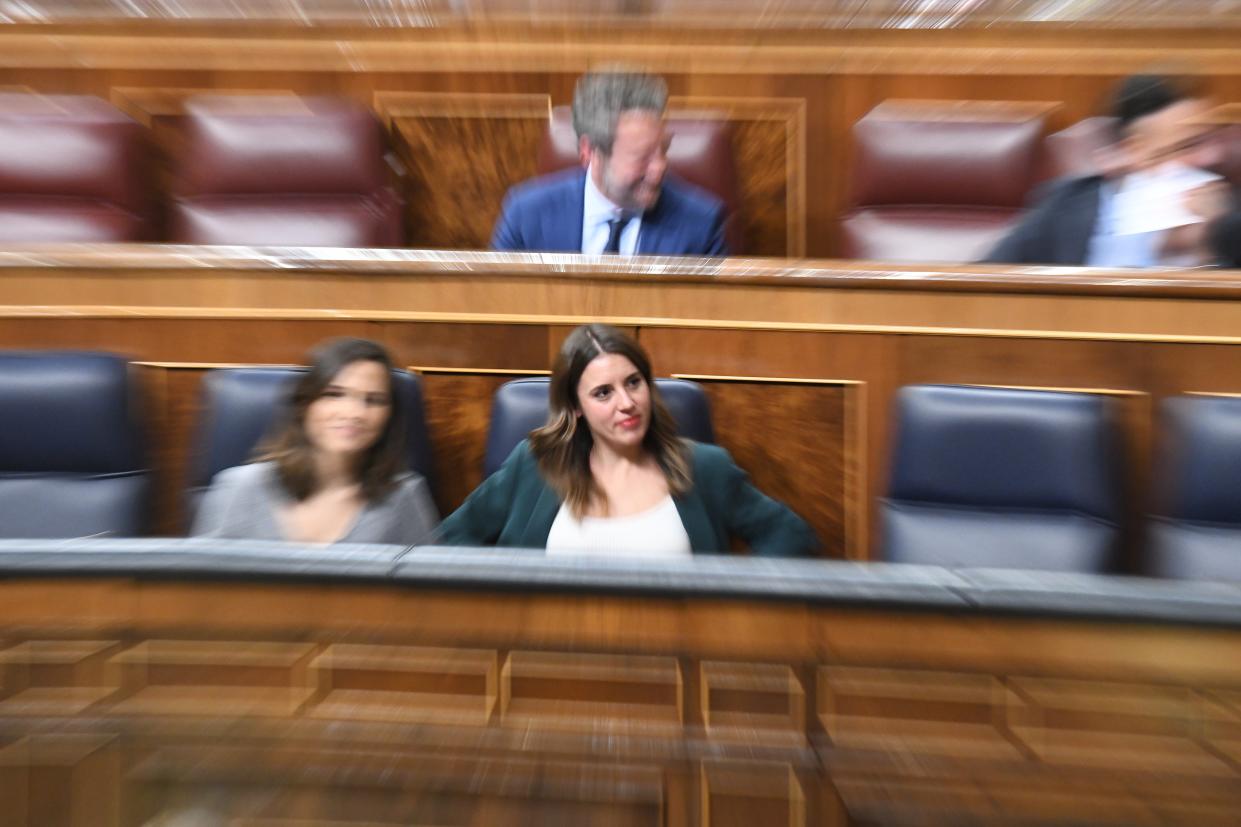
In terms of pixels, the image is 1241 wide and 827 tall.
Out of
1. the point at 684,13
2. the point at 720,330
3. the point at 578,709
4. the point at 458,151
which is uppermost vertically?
the point at 684,13

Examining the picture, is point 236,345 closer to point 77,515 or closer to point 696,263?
point 77,515

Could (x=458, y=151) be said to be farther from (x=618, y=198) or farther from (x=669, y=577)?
(x=669, y=577)

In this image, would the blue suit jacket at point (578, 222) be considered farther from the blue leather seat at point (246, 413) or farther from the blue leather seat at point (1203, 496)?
the blue leather seat at point (1203, 496)

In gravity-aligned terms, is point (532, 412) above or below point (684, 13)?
below

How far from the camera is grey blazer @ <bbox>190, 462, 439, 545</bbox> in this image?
1.48 ft

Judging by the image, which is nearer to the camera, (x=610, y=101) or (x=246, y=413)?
(x=246, y=413)

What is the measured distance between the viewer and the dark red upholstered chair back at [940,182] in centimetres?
83

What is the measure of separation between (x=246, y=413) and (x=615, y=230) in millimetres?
303

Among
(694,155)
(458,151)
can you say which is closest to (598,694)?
(694,155)

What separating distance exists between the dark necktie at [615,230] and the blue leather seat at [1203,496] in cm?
37

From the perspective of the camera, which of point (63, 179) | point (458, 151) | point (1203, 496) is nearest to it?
point (1203, 496)

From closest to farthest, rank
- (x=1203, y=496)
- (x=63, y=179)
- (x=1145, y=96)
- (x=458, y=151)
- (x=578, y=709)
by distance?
(x=578, y=709)
(x=1203, y=496)
(x=1145, y=96)
(x=63, y=179)
(x=458, y=151)

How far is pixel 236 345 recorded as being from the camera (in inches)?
20.5

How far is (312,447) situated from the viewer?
0.46 m
